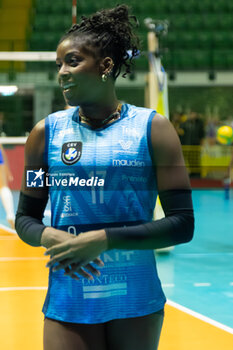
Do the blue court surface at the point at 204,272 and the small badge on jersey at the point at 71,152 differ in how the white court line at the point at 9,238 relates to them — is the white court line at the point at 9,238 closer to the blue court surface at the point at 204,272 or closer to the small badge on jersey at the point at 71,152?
the blue court surface at the point at 204,272

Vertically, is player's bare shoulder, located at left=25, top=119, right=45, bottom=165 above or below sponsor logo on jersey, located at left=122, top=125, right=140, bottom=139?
below

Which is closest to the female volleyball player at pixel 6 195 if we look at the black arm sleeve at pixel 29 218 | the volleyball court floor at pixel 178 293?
the volleyball court floor at pixel 178 293

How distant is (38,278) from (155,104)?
1.87 m

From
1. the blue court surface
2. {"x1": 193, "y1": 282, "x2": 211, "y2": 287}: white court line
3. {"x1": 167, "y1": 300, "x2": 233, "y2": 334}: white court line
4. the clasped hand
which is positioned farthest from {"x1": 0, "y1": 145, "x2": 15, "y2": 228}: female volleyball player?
the clasped hand

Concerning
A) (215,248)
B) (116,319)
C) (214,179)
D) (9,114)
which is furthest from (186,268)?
(214,179)

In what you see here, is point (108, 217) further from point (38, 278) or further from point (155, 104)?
point (155, 104)

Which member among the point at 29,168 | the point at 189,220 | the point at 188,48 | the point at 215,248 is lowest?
the point at 215,248

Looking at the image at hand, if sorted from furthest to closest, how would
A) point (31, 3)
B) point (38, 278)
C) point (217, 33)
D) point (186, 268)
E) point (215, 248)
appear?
point (217, 33) → point (31, 3) → point (215, 248) → point (186, 268) → point (38, 278)

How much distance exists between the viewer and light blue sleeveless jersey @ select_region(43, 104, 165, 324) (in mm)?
1358

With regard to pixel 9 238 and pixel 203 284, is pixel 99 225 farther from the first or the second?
pixel 9 238

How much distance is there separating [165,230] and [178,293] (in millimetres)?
2922

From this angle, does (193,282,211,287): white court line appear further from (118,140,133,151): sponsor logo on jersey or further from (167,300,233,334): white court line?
(118,140,133,151): sponsor logo on jersey

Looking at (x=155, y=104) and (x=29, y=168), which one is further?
(x=155, y=104)

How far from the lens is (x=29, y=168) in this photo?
4.66 feet
